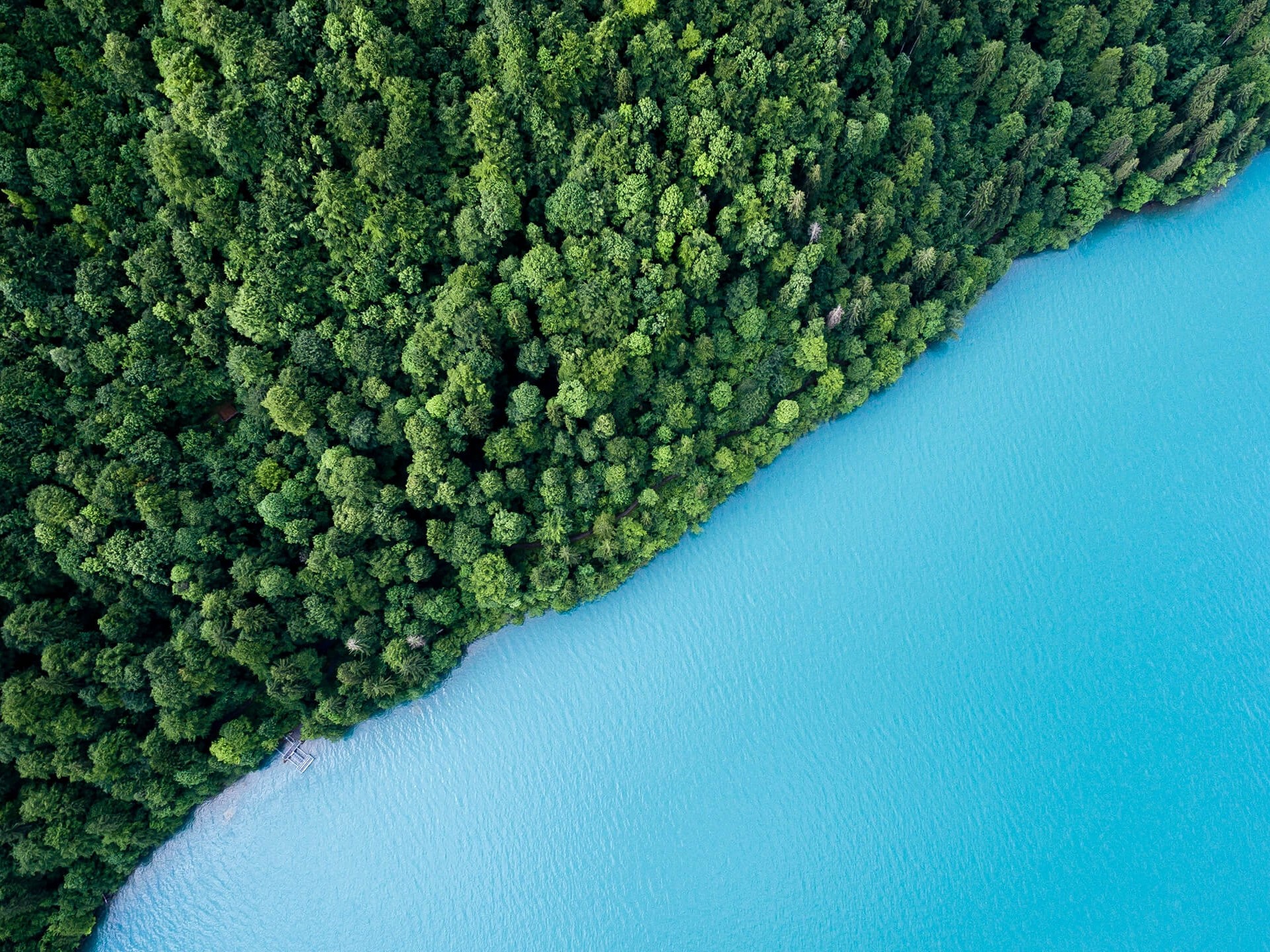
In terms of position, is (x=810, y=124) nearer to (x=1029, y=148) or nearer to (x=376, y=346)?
(x=1029, y=148)

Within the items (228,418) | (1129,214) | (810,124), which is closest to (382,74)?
(228,418)

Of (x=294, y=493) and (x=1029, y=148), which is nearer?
(x=294, y=493)

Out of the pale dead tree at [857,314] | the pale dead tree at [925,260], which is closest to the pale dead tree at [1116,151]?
the pale dead tree at [925,260]

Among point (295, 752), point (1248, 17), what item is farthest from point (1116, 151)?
point (295, 752)

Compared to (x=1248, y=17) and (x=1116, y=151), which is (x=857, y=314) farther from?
(x=1248, y=17)

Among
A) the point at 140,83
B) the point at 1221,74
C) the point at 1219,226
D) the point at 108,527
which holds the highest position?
the point at 1221,74

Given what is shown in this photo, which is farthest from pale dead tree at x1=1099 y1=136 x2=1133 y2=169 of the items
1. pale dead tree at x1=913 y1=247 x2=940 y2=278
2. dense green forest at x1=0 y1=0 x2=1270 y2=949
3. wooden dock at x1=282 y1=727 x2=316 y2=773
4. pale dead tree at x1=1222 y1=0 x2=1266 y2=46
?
wooden dock at x1=282 y1=727 x2=316 y2=773

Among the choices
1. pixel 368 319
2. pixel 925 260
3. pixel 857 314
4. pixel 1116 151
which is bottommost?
pixel 368 319
